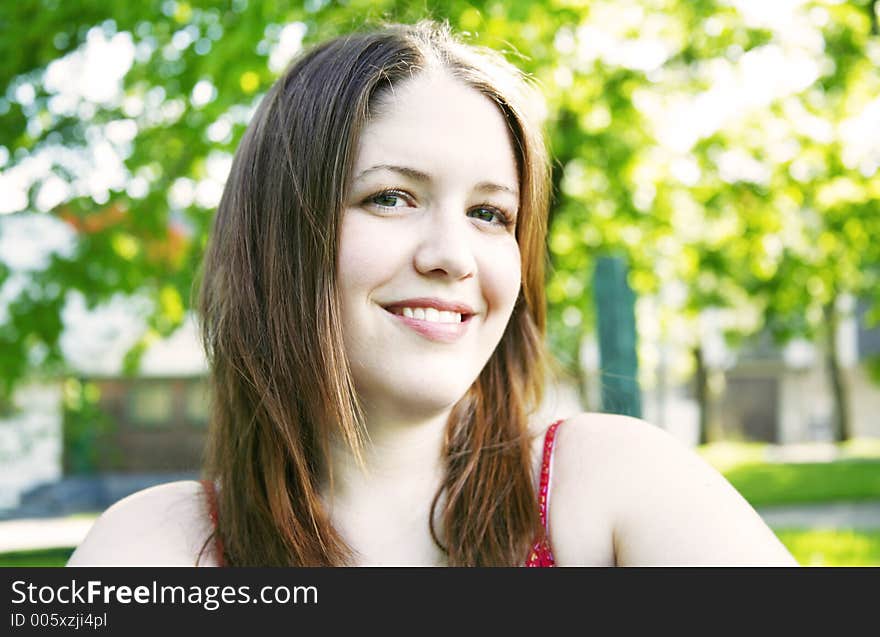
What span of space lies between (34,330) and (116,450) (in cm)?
1816

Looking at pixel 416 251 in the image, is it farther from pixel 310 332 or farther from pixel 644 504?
pixel 644 504

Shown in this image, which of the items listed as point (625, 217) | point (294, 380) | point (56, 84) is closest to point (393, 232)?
point (294, 380)

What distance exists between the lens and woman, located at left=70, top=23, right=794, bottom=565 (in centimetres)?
155

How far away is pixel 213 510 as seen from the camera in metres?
1.80

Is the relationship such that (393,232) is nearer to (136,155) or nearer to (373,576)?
(373,576)

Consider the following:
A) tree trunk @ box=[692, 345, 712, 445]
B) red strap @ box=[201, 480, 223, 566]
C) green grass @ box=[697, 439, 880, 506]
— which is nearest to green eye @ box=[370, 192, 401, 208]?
red strap @ box=[201, 480, 223, 566]

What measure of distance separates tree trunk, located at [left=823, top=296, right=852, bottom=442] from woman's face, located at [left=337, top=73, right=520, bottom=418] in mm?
23673

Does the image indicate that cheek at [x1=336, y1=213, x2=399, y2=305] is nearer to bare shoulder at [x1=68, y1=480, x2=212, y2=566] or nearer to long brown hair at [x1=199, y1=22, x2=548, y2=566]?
long brown hair at [x1=199, y1=22, x2=548, y2=566]

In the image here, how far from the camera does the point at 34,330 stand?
24.5 feet

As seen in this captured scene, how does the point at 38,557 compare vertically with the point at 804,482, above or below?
above

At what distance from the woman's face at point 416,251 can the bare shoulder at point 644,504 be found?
10.7 inches

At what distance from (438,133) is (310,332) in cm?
40

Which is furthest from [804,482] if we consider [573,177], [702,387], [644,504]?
[644,504]


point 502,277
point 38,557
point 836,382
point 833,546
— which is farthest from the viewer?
point 836,382
